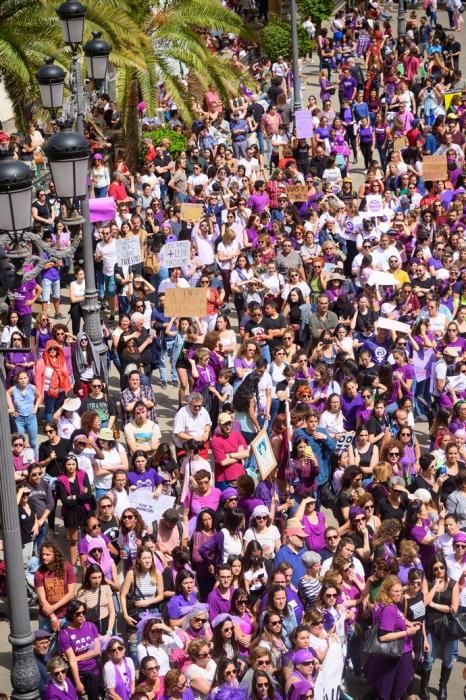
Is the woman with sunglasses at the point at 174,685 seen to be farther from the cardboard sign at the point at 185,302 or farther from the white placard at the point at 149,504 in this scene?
the cardboard sign at the point at 185,302

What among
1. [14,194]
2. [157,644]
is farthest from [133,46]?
[14,194]

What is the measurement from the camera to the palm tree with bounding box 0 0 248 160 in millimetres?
23891

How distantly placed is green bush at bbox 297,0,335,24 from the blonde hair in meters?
29.5

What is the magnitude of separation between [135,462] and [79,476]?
0.54 metres

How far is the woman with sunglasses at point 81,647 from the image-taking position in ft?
36.0

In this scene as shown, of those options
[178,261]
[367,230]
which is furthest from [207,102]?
[178,261]

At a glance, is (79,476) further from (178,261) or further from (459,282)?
(459,282)

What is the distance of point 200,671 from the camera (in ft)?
34.9

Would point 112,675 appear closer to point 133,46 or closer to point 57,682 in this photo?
point 57,682

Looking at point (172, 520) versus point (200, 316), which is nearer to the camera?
point (172, 520)

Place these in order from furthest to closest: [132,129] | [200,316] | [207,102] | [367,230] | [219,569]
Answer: [207,102], [132,129], [367,230], [200,316], [219,569]

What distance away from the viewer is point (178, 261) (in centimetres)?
1838

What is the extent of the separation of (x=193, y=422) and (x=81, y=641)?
12.6 feet

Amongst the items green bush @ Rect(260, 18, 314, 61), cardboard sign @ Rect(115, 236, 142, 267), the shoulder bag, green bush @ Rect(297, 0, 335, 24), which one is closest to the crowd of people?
the shoulder bag
